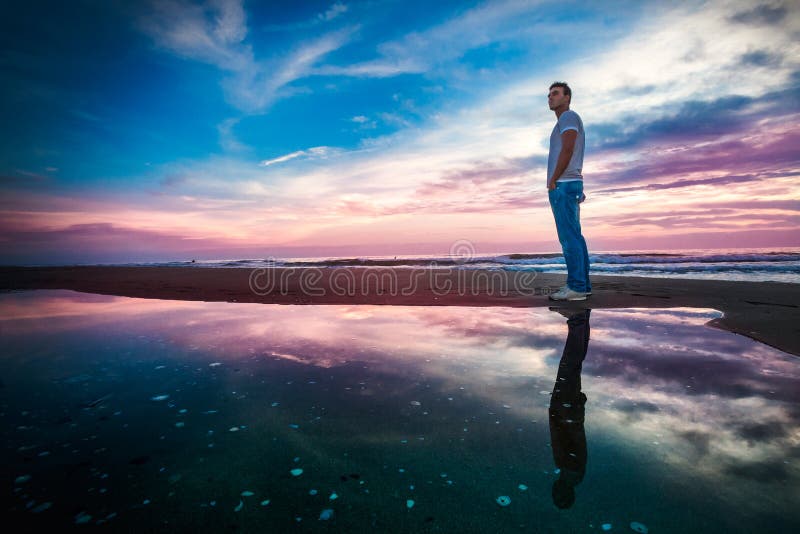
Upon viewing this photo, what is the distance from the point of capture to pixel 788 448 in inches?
62.5

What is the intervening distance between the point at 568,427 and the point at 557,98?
244 inches

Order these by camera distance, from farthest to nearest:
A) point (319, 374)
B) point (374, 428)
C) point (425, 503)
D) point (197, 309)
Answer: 1. point (197, 309)
2. point (319, 374)
3. point (374, 428)
4. point (425, 503)

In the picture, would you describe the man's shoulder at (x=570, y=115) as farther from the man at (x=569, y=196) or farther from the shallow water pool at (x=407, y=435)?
the shallow water pool at (x=407, y=435)

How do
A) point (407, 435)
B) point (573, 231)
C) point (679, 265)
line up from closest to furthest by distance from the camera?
point (407, 435) → point (573, 231) → point (679, 265)

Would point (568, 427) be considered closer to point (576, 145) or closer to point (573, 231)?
point (573, 231)

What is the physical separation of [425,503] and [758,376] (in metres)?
2.61

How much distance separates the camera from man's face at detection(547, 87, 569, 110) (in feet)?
20.8

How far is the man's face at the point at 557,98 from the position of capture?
6.34m

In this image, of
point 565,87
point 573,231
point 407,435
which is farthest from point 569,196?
point 407,435

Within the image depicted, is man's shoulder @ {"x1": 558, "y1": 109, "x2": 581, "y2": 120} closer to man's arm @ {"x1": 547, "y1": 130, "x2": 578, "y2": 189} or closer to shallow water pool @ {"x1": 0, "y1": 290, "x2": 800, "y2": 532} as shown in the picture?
man's arm @ {"x1": 547, "y1": 130, "x2": 578, "y2": 189}

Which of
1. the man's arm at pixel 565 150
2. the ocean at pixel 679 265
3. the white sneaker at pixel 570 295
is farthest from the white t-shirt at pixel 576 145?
the ocean at pixel 679 265

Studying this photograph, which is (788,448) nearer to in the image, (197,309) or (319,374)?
(319,374)

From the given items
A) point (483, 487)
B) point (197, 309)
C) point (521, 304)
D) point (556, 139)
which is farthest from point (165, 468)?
point (556, 139)

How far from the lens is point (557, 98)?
6.35m
